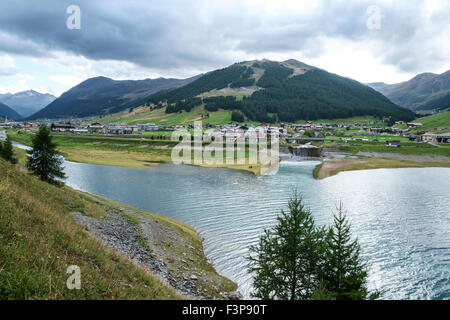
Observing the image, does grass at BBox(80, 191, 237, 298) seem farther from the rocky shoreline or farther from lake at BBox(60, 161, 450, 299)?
lake at BBox(60, 161, 450, 299)

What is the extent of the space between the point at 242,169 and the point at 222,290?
54091 mm

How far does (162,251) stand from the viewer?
856 inches

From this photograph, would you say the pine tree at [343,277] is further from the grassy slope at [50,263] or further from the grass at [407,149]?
the grass at [407,149]

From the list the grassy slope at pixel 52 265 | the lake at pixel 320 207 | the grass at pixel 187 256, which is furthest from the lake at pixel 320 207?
the grassy slope at pixel 52 265

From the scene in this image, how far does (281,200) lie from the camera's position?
40.0m

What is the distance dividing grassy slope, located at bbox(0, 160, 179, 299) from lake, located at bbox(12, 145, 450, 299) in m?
9.57

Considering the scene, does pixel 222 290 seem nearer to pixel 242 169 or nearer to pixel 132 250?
pixel 132 250

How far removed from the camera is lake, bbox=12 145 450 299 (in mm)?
20859

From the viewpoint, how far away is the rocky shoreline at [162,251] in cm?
1725

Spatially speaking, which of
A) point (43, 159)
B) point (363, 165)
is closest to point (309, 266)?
point (43, 159)

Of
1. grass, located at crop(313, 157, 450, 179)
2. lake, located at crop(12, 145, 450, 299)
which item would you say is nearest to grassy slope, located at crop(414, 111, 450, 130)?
grass, located at crop(313, 157, 450, 179)

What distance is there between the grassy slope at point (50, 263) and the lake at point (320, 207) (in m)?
9.57

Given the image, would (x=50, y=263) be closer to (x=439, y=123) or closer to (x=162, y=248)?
(x=162, y=248)
